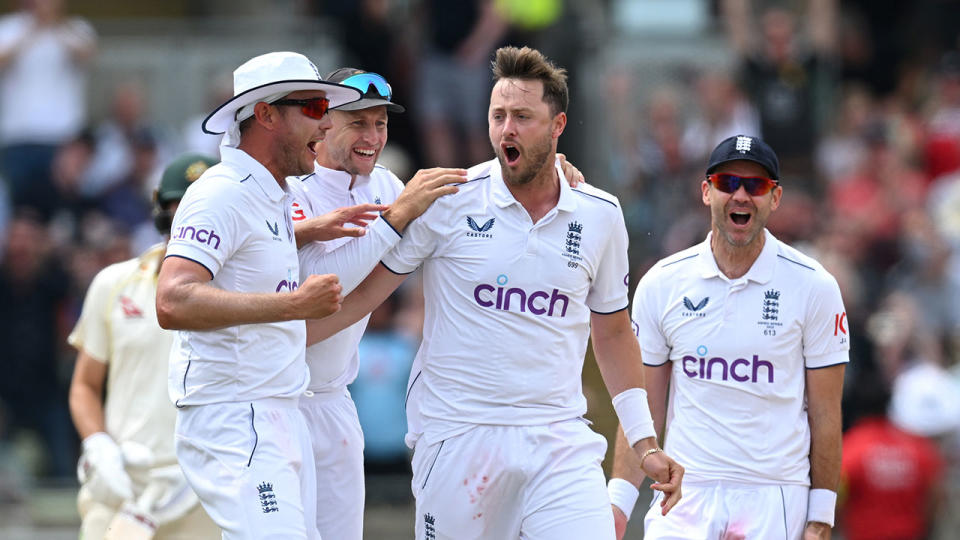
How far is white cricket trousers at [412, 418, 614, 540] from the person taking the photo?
23.2 ft

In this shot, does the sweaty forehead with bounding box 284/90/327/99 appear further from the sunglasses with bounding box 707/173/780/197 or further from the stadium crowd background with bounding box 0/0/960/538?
the stadium crowd background with bounding box 0/0/960/538

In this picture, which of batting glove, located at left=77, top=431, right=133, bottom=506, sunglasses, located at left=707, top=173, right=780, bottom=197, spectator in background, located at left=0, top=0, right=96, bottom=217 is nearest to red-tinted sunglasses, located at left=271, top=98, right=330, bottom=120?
sunglasses, located at left=707, top=173, right=780, bottom=197

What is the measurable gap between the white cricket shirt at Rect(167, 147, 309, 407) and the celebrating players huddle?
0.01 metres

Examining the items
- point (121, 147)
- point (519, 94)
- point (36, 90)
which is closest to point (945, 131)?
point (121, 147)

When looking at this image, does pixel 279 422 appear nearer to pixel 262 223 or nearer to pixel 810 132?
pixel 262 223

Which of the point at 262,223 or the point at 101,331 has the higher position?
the point at 262,223

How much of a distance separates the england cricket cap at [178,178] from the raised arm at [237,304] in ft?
6.56

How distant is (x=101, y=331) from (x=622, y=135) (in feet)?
26.5

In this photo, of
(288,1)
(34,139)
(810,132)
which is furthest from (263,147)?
(288,1)

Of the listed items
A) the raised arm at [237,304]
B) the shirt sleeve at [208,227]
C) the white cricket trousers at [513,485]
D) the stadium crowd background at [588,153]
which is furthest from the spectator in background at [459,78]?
the raised arm at [237,304]

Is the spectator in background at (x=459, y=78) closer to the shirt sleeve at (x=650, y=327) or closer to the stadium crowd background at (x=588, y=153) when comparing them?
the stadium crowd background at (x=588, y=153)

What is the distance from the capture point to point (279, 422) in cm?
661

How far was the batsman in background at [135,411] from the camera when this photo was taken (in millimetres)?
8195

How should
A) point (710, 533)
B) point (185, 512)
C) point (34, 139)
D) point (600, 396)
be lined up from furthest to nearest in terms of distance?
1. point (34, 139)
2. point (600, 396)
3. point (185, 512)
4. point (710, 533)
